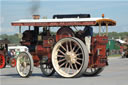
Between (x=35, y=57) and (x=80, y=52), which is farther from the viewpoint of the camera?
(x=35, y=57)

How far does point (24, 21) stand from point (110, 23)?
3.51 metres

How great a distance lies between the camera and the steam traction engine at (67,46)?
50.4 feet

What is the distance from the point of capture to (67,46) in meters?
15.5

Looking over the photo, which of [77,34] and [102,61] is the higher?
[77,34]

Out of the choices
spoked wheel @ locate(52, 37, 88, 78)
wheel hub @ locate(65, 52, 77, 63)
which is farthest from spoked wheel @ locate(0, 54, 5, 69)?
wheel hub @ locate(65, 52, 77, 63)

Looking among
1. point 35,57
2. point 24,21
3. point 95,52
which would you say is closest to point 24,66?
point 35,57

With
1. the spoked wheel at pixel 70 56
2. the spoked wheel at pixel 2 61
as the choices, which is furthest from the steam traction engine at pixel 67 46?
the spoked wheel at pixel 2 61

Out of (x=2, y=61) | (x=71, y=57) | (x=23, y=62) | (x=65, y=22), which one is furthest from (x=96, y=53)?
(x=2, y=61)

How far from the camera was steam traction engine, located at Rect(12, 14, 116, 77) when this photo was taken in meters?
15.4

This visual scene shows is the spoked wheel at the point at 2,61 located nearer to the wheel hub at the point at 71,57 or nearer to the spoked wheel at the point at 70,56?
the spoked wheel at the point at 70,56

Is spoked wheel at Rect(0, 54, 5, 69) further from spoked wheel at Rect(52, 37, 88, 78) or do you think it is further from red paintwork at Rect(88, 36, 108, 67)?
red paintwork at Rect(88, 36, 108, 67)

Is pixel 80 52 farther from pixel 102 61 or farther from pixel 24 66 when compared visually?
pixel 24 66

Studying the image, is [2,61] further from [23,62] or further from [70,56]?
[70,56]

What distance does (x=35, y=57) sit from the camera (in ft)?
55.8
